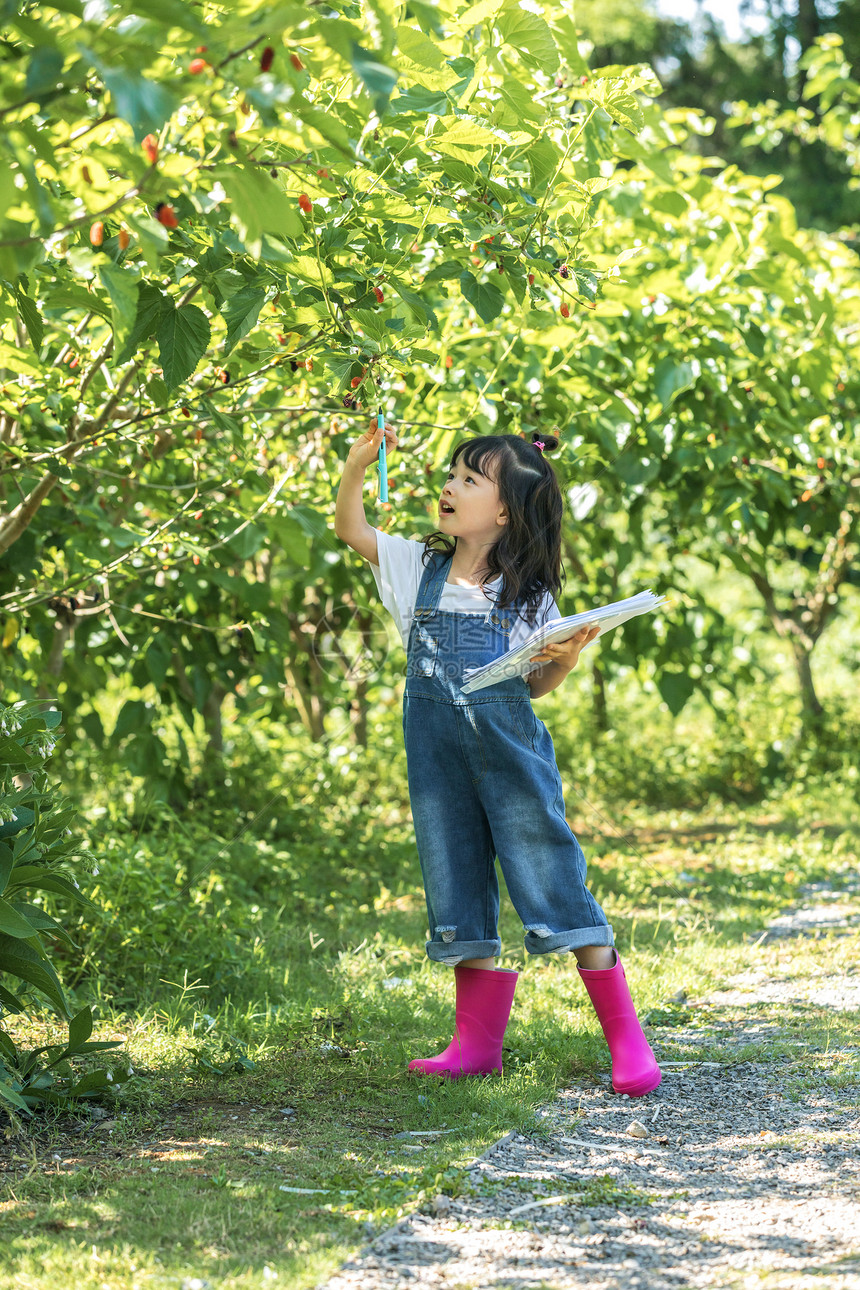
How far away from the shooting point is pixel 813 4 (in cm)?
1125

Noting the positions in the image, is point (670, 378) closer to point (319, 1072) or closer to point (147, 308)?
point (147, 308)

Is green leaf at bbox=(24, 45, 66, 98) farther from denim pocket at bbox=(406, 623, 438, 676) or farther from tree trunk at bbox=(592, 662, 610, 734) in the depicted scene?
tree trunk at bbox=(592, 662, 610, 734)

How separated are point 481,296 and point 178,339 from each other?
1.93 feet

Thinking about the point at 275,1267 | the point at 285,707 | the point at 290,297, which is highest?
the point at 290,297

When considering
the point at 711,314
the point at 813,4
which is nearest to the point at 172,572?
the point at 711,314

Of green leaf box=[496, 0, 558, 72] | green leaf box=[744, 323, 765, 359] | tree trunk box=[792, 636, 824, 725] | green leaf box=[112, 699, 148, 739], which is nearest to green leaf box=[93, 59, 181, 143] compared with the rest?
green leaf box=[496, 0, 558, 72]

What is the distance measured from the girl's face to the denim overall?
10 centimetres

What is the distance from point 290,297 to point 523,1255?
1.59 m

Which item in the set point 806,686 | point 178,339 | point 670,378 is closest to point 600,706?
point 806,686

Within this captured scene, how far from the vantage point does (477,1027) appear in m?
2.41

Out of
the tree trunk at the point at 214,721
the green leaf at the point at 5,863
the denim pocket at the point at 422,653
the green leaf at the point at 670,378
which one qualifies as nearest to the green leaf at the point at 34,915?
the green leaf at the point at 5,863

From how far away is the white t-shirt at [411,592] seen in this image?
241 cm

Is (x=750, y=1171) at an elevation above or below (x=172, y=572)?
below

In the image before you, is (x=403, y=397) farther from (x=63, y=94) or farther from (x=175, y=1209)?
(x=175, y=1209)
